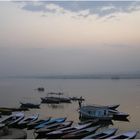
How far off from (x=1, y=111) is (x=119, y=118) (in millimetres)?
21399

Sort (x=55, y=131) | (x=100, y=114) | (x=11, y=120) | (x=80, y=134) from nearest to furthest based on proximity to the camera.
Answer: (x=80, y=134), (x=55, y=131), (x=11, y=120), (x=100, y=114)

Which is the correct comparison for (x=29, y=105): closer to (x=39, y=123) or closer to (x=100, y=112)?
(x=100, y=112)

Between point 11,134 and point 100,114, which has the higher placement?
point 100,114

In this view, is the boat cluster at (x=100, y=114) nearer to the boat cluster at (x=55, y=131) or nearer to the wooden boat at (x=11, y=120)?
the boat cluster at (x=55, y=131)

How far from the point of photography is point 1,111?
56.1 metres

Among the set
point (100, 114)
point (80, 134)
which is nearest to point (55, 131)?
point (80, 134)

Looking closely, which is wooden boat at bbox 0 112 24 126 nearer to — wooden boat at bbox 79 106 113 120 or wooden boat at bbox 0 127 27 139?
wooden boat at bbox 0 127 27 139

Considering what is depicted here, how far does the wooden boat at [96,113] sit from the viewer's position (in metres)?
52.1

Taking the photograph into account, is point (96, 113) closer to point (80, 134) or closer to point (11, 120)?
point (11, 120)

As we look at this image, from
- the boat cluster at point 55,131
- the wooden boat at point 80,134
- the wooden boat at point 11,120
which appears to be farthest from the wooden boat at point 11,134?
the wooden boat at point 11,120

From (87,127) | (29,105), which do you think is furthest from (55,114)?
(87,127)

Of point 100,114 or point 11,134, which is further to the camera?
point 100,114

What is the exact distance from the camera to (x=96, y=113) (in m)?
52.9

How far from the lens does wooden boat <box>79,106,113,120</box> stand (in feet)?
171
